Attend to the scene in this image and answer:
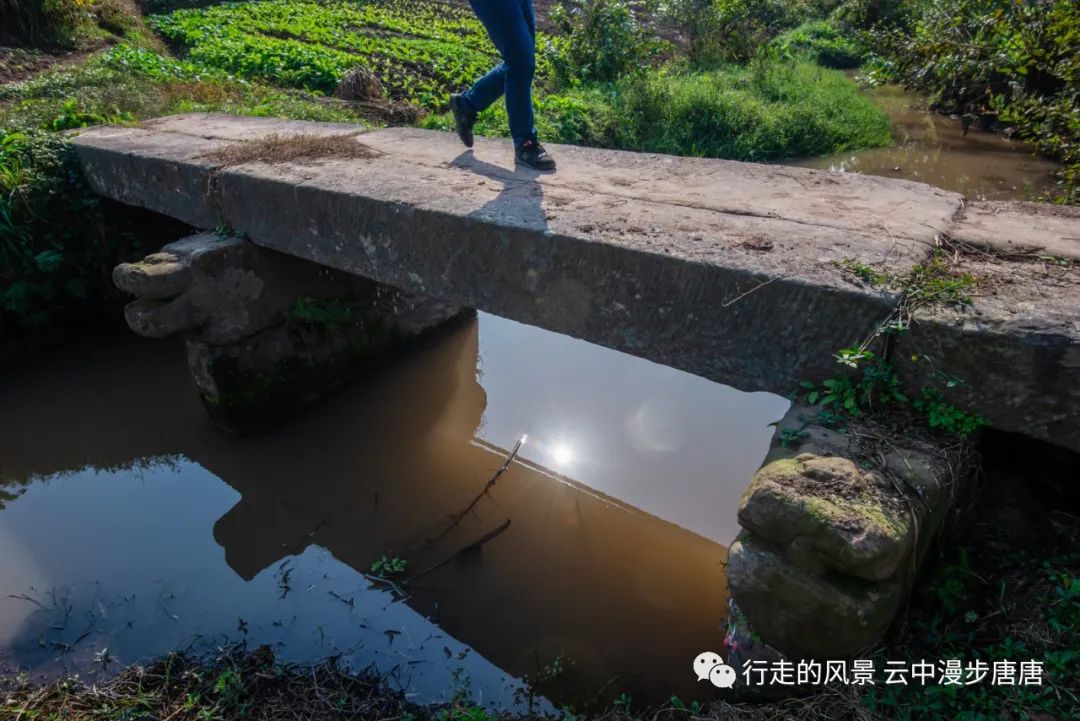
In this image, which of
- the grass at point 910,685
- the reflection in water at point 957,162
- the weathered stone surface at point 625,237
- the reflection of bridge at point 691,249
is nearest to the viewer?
the grass at point 910,685

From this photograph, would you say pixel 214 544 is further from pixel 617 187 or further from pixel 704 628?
pixel 617 187

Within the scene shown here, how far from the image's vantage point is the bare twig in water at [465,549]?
272cm

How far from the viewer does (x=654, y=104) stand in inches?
300

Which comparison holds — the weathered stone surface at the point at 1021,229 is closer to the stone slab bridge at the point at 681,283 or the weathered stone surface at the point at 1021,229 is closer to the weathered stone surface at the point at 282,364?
the stone slab bridge at the point at 681,283

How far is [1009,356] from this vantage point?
1.65 meters

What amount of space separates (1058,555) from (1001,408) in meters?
0.47

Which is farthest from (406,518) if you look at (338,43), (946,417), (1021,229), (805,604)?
(338,43)

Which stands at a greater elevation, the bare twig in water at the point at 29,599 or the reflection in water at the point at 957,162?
the reflection in water at the point at 957,162

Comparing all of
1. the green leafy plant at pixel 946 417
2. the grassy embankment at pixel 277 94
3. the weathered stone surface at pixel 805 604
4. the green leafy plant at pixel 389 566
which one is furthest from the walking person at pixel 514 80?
the grassy embankment at pixel 277 94

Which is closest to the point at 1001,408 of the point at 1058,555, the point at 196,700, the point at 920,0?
the point at 1058,555

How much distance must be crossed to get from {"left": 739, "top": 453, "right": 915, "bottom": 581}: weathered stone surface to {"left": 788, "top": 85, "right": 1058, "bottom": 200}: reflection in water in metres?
5.50

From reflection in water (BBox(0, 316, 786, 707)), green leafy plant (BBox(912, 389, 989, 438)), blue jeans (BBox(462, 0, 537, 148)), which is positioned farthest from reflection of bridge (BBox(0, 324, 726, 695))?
blue jeans (BBox(462, 0, 537, 148))

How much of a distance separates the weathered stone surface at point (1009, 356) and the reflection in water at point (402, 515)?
1.24 m

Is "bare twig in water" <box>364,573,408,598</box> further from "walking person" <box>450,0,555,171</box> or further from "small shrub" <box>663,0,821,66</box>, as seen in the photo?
"small shrub" <box>663,0,821,66</box>
